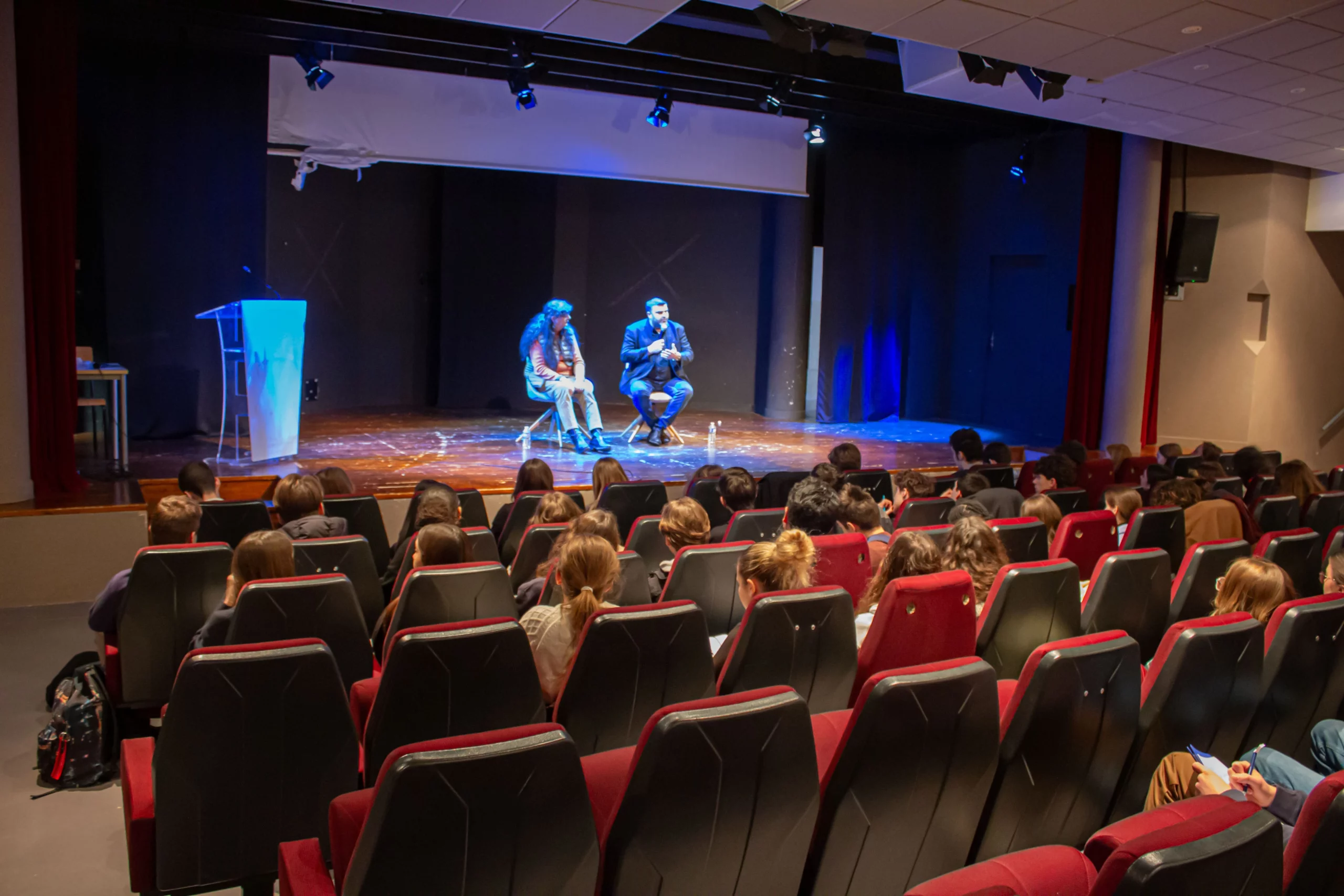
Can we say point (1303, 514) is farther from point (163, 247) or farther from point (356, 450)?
point (163, 247)

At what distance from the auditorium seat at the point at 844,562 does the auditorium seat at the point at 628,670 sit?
99 centimetres

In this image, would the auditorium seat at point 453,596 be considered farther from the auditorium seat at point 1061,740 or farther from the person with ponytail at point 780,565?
the auditorium seat at point 1061,740

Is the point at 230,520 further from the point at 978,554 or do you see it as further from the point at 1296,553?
the point at 1296,553

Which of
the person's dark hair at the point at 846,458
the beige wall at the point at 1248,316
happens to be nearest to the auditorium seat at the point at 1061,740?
the person's dark hair at the point at 846,458

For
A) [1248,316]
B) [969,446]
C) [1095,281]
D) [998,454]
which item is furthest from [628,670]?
[1248,316]

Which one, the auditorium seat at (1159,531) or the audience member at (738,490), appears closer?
the auditorium seat at (1159,531)

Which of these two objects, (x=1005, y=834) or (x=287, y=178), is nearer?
(x=1005, y=834)

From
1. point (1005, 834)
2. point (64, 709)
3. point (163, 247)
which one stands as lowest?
point (64, 709)

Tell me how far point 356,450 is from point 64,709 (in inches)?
194

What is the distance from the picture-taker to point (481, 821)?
4.53 feet

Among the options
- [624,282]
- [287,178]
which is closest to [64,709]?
[287,178]

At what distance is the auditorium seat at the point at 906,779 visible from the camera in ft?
5.58

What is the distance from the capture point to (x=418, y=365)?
12266mm

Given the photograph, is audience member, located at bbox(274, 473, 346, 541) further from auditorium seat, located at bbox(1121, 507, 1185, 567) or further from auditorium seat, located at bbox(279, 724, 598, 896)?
auditorium seat, located at bbox(1121, 507, 1185, 567)
